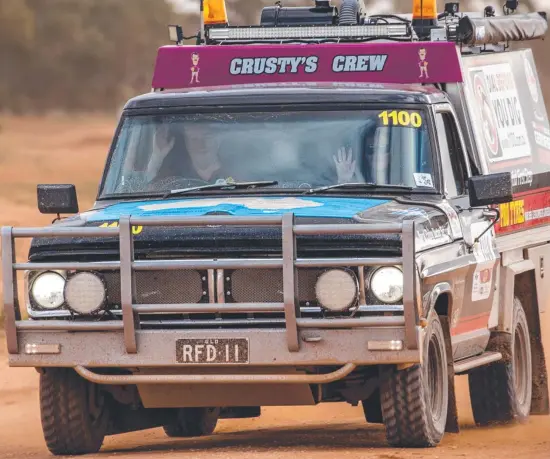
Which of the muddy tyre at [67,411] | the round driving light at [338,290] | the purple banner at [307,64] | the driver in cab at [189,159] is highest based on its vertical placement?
the purple banner at [307,64]

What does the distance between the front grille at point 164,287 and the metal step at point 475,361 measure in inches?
80.5

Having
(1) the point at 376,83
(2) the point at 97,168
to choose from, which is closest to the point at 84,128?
(2) the point at 97,168

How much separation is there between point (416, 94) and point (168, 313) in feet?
7.72

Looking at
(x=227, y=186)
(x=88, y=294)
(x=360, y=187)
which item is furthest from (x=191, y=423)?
(x=88, y=294)

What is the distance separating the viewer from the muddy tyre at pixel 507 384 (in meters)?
12.4

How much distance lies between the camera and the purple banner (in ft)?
37.7

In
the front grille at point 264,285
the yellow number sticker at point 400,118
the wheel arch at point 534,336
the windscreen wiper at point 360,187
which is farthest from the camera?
the wheel arch at point 534,336

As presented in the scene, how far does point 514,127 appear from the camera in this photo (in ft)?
42.4

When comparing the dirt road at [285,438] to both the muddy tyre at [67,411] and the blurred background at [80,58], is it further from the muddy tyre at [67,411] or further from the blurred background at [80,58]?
the blurred background at [80,58]

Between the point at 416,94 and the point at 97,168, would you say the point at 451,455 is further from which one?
the point at 97,168

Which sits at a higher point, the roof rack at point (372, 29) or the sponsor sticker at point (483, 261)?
the roof rack at point (372, 29)

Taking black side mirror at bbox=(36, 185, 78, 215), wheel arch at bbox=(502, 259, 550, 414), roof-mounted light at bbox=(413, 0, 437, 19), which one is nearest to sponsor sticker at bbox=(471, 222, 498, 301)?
wheel arch at bbox=(502, 259, 550, 414)

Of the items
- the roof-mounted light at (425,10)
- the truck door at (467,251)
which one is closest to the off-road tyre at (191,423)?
the truck door at (467,251)

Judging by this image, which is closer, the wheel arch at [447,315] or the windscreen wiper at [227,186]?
the wheel arch at [447,315]
